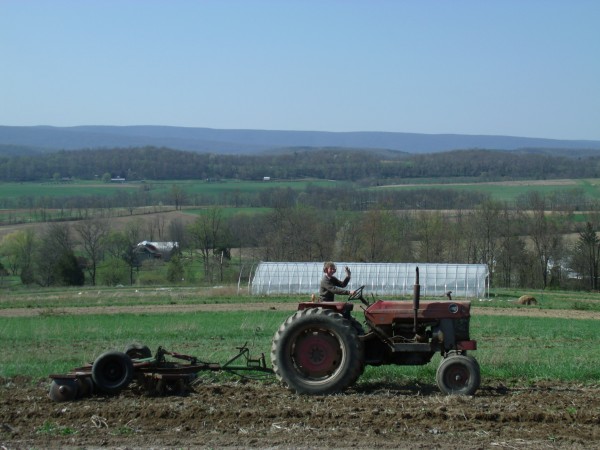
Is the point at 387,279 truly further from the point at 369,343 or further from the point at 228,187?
the point at 228,187

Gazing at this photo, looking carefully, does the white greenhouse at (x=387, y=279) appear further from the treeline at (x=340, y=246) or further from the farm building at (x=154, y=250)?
the farm building at (x=154, y=250)

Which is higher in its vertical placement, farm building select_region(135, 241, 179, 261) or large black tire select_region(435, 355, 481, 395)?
farm building select_region(135, 241, 179, 261)

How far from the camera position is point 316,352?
10.4 m

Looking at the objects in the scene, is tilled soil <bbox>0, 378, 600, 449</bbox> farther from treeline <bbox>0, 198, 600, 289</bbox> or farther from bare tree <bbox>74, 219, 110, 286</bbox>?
bare tree <bbox>74, 219, 110, 286</bbox>

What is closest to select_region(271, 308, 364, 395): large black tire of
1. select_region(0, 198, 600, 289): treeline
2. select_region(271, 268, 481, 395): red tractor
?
select_region(271, 268, 481, 395): red tractor

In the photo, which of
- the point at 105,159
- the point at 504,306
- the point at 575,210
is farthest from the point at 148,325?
the point at 105,159

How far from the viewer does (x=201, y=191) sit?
110m

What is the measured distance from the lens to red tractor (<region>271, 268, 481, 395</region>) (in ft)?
33.3

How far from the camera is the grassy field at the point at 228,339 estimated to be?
1188 cm

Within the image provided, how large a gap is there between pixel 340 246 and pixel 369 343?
4966 cm

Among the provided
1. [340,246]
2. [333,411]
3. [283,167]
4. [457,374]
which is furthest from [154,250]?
[283,167]

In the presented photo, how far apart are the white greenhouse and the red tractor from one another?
1113 inches

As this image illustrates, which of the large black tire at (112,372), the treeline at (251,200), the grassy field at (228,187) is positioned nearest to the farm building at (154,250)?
the treeline at (251,200)

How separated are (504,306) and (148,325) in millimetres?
17042
